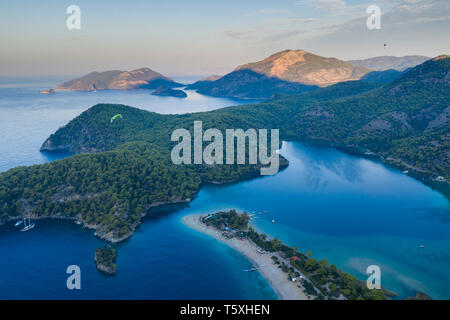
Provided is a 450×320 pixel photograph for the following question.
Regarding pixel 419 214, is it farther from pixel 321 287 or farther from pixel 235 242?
pixel 235 242

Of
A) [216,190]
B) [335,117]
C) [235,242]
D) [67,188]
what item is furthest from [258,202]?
[335,117]

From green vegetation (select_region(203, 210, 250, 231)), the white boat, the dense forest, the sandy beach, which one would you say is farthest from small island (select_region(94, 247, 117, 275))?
the white boat

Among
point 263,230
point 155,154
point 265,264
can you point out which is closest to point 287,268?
point 265,264

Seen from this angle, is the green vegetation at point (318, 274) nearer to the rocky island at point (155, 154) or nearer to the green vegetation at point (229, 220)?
the green vegetation at point (229, 220)

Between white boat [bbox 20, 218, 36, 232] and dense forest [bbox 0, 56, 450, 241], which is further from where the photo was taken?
dense forest [bbox 0, 56, 450, 241]

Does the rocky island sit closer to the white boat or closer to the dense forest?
the dense forest

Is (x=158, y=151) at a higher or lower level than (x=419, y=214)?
higher
